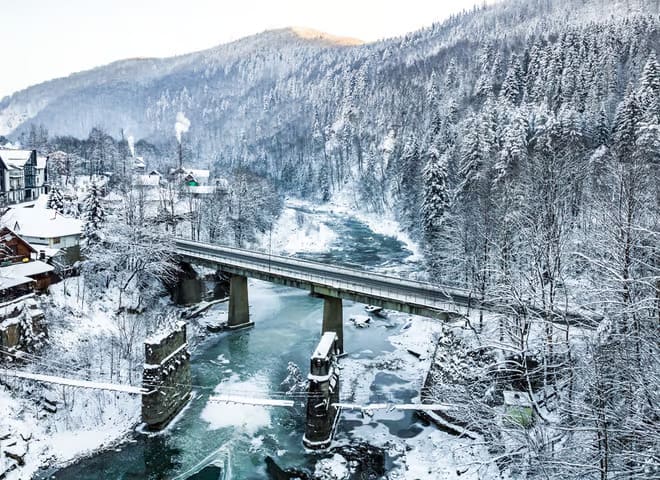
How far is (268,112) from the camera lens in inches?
7643

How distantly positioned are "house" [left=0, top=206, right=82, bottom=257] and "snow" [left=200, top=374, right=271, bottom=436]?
77.8 feet

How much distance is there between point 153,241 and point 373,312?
21.0 m

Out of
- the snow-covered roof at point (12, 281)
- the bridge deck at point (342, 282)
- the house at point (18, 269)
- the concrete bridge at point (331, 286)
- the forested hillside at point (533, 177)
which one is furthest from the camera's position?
the concrete bridge at point (331, 286)

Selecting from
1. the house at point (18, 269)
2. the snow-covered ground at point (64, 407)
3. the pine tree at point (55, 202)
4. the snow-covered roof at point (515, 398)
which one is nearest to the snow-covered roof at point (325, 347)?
the snow-covered roof at point (515, 398)

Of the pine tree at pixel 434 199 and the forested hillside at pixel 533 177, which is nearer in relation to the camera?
the forested hillside at pixel 533 177

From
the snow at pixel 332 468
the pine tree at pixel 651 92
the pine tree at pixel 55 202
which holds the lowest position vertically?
the snow at pixel 332 468

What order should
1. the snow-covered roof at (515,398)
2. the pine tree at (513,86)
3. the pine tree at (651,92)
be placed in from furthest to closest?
the pine tree at (513,86)
the pine tree at (651,92)
the snow-covered roof at (515,398)

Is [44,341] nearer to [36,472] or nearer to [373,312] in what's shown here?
[36,472]

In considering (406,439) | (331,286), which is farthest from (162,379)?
(331,286)

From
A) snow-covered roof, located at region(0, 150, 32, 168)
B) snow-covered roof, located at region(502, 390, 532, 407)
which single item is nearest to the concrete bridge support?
snow-covered roof, located at region(502, 390, 532, 407)

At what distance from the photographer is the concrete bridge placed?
3206 cm

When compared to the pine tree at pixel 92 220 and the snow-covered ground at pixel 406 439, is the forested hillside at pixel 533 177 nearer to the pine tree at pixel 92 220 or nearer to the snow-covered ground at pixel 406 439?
the snow-covered ground at pixel 406 439

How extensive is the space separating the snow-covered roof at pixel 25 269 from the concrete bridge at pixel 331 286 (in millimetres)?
11566

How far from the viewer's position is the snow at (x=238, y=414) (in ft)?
86.3
